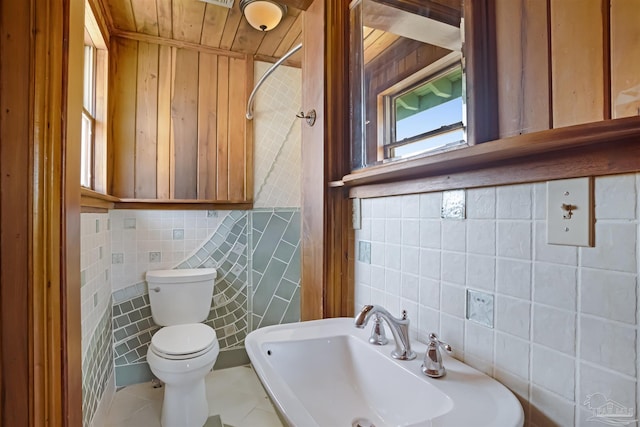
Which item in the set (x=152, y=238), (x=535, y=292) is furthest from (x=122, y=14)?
(x=535, y=292)

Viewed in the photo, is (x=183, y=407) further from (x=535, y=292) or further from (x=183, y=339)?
(x=535, y=292)

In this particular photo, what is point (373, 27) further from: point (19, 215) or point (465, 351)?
point (19, 215)

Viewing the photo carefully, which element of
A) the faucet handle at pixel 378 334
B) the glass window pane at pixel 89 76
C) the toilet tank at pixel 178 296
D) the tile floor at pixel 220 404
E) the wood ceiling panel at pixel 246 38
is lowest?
the tile floor at pixel 220 404

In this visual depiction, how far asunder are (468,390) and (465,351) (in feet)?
0.43

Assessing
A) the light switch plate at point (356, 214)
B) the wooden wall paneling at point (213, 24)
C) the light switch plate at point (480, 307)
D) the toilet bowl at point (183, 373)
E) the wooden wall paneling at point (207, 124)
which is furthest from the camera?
the wooden wall paneling at point (207, 124)

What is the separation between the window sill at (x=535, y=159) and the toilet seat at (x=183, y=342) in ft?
4.78

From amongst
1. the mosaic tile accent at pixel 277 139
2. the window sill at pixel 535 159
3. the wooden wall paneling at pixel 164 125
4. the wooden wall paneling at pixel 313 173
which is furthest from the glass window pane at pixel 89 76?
the window sill at pixel 535 159

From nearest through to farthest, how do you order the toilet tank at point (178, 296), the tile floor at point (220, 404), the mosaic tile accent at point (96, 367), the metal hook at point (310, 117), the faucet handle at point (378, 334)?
the faucet handle at point (378, 334)
the metal hook at point (310, 117)
the mosaic tile accent at point (96, 367)
the tile floor at point (220, 404)
the toilet tank at point (178, 296)

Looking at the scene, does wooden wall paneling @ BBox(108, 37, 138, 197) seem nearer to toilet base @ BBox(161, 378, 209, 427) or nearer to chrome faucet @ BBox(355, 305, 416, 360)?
toilet base @ BBox(161, 378, 209, 427)

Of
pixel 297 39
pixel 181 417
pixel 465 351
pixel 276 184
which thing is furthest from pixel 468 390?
pixel 297 39

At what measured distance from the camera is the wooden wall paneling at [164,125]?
7.42ft

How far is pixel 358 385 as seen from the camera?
92 centimetres

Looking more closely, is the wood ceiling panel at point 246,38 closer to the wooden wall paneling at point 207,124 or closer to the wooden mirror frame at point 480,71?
the wooden wall paneling at point 207,124

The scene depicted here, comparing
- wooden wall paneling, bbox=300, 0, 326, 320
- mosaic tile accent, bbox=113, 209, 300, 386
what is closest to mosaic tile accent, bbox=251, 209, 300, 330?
mosaic tile accent, bbox=113, 209, 300, 386
